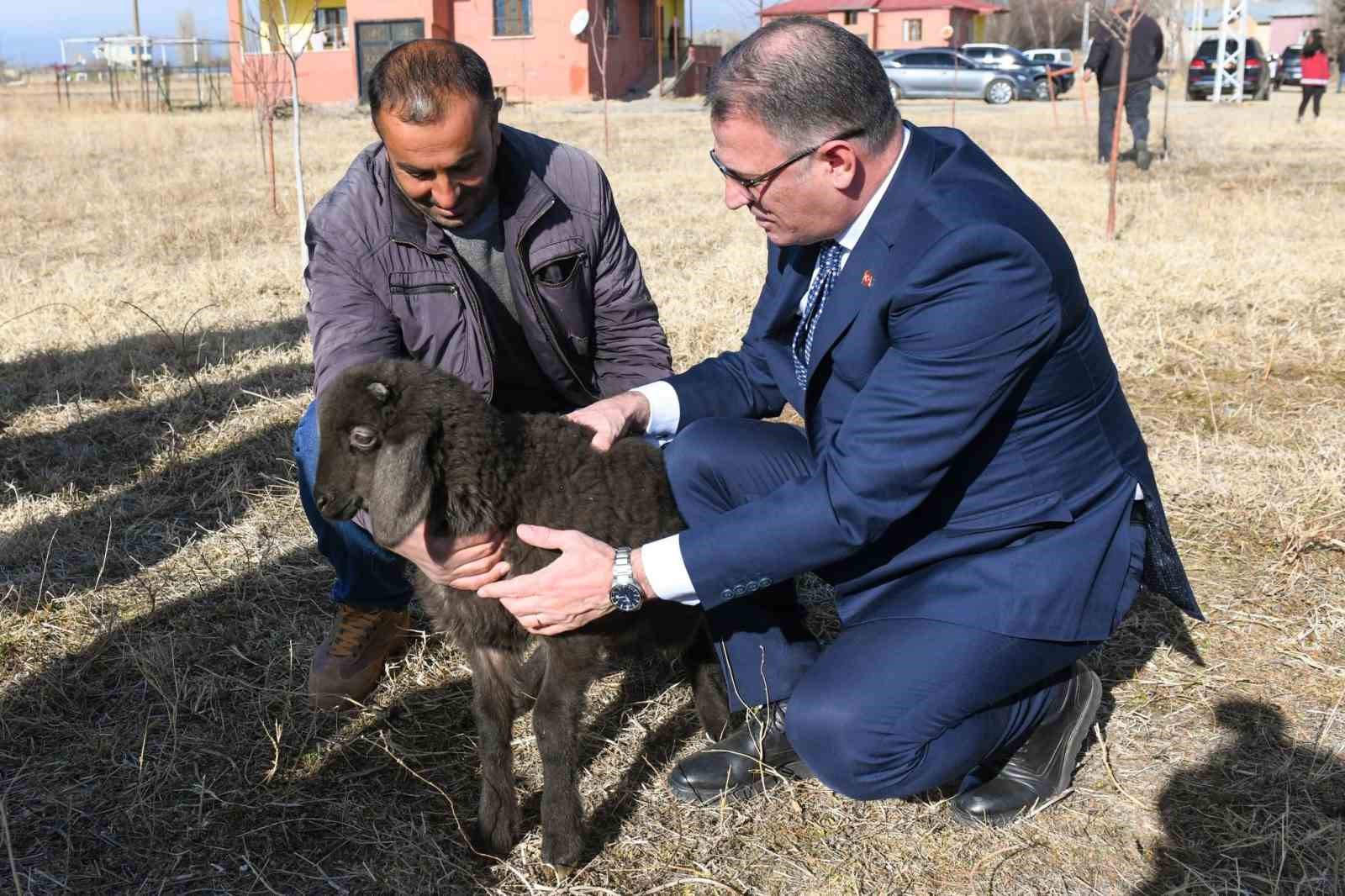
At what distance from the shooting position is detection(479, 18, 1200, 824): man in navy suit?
263 centimetres

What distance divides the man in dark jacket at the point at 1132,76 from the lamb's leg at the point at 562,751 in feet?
50.1

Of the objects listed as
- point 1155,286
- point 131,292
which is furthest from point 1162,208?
point 131,292

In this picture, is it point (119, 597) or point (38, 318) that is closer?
point (119, 597)

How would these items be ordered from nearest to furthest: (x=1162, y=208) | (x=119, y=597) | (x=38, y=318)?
(x=119, y=597)
(x=38, y=318)
(x=1162, y=208)

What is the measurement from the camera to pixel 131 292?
8.86 meters

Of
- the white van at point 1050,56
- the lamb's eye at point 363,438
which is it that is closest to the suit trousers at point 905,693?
the lamb's eye at point 363,438

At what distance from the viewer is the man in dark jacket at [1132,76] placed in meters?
16.2

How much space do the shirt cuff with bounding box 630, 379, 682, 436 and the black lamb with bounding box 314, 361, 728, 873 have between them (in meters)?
0.25

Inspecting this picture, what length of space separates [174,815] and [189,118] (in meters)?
28.6

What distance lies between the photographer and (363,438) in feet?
9.18

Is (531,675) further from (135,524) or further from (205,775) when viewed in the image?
(135,524)

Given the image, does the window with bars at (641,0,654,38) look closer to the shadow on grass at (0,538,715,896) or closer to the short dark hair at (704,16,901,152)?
the shadow on grass at (0,538,715,896)

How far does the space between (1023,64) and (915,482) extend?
1639 inches

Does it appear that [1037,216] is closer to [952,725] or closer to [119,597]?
[952,725]
